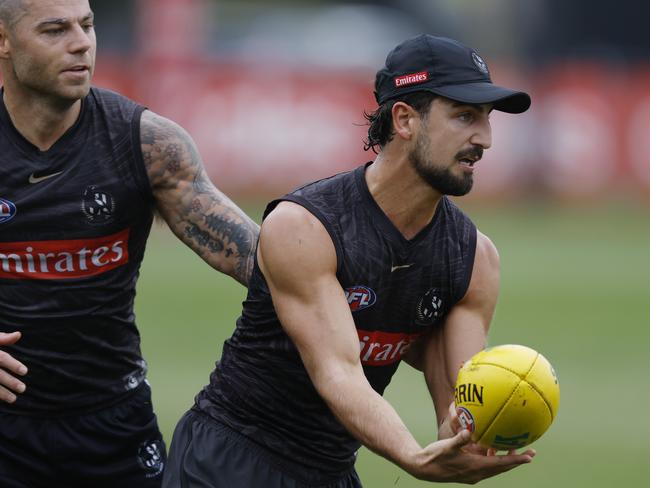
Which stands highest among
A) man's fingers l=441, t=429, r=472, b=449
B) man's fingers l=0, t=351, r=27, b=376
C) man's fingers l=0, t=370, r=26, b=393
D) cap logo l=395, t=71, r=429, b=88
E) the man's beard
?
cap logo l=395, t=71, r=429, b=88

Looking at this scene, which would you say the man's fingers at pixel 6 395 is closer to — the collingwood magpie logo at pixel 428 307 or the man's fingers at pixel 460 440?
the collingwood magpie logo at pixel 428 307

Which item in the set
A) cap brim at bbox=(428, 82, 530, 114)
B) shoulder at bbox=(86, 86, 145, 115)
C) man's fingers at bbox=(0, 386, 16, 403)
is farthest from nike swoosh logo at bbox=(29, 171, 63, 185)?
cap brim at bbox=(428, 82, 530, 114)

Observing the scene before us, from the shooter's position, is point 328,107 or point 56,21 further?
point 328,107

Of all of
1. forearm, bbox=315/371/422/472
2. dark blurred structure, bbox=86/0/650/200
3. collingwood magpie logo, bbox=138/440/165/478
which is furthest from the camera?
dark blurred structure, bbox=86/0/650/200

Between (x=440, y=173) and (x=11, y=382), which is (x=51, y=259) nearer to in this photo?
(x=11, y=382)

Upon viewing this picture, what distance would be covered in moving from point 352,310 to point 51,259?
1.50 m

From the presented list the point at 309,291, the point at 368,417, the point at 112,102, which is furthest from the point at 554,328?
the point at 368,417

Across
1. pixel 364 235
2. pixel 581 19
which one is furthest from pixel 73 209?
pixel 581 19

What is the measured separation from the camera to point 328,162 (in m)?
25.2

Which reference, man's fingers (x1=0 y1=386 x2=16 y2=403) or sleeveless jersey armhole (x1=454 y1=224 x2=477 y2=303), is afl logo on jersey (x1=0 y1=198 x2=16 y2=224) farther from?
sleeveless jersey armhole (x1=454 y1=224 x2=477 y2=303)

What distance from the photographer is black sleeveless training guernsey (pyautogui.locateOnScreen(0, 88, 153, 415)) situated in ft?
21.8

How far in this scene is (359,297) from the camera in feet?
19.8

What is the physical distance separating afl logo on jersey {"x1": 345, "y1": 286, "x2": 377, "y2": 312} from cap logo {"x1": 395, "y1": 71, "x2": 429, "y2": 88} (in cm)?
86

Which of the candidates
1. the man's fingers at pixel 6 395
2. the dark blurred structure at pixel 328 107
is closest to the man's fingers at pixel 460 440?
the man's fingers at pixel 6 395
